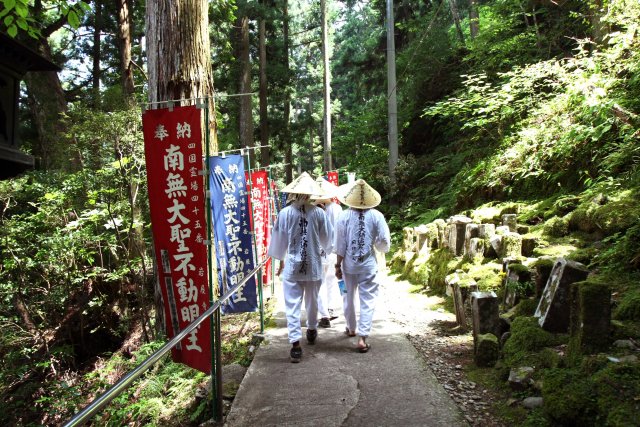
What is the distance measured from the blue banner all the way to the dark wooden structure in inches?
113

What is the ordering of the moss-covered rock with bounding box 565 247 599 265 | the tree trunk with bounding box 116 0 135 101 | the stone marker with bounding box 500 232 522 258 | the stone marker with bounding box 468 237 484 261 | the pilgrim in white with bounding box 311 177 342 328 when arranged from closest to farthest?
the moss-covered rock with bounding box 565 247 599 265 → the stone marker with bounding box 500 232 522 258 → the pilgrim in white with bounding box 311 177 342 328 → the stone marker with bounding box 468 237 484 261 → the tree trunk with bounding box 116 0 135 101

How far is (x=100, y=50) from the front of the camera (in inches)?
Result: 766

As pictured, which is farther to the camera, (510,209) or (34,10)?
(34,10)

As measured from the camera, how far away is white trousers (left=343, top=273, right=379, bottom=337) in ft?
17.0

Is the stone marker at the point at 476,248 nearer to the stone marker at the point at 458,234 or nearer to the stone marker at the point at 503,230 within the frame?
the stone marker at the point at 503,230

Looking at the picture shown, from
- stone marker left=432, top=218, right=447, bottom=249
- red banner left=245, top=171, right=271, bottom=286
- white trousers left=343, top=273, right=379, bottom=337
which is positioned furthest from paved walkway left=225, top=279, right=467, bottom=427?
red banner left=245, top=171, right=271, bottom=286

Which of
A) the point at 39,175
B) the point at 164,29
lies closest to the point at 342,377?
the point at 164,29

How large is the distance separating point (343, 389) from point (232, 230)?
299cm

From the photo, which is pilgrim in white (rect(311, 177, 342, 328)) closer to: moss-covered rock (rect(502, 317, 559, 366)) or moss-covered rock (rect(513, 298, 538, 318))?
moss-covered rock (rect(513, 298, 538, 318))

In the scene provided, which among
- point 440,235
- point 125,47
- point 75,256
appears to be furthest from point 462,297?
point 125,47

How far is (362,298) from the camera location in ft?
17.5

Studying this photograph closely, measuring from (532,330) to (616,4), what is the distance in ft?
21.4

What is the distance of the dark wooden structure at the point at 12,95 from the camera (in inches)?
108

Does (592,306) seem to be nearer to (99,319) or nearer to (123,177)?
(123,177)
